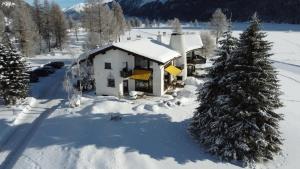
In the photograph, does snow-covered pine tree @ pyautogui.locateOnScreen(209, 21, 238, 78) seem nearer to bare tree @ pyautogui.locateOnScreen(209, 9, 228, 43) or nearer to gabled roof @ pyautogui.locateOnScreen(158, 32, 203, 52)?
gabled roof @ pyautogui.locateOnScreen(158, 32, 203, 52)

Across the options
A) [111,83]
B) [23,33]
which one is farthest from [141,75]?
[23,33]

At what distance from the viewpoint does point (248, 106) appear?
2348cm

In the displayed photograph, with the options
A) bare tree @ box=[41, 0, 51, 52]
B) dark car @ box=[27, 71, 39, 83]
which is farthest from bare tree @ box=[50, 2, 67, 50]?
dark car @ box=[27, 71, 39, 83]

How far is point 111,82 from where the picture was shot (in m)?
38.2

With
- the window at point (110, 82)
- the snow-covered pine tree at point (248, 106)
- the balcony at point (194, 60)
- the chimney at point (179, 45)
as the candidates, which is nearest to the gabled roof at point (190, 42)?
the balcony at point (194, 60)

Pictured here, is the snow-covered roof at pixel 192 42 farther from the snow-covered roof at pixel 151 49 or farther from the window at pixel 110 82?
the window at pixel 110 82

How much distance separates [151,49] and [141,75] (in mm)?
4776

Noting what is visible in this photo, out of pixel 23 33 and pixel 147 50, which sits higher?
pixel 23 33

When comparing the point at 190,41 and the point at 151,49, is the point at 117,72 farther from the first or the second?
the point at 190,41

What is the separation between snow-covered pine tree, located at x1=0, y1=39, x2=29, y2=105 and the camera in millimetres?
33844

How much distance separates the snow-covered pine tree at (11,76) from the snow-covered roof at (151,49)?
37.0ft

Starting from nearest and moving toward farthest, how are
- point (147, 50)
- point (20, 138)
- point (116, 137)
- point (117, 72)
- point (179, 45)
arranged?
point (116, 137) → point (20, 138) → point (117, 72) → point (147, 50) → point (179, 45)

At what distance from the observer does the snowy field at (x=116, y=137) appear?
2225cm

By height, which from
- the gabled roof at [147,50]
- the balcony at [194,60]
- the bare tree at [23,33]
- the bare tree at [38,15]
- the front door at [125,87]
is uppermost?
the bare tree at [38,15]
